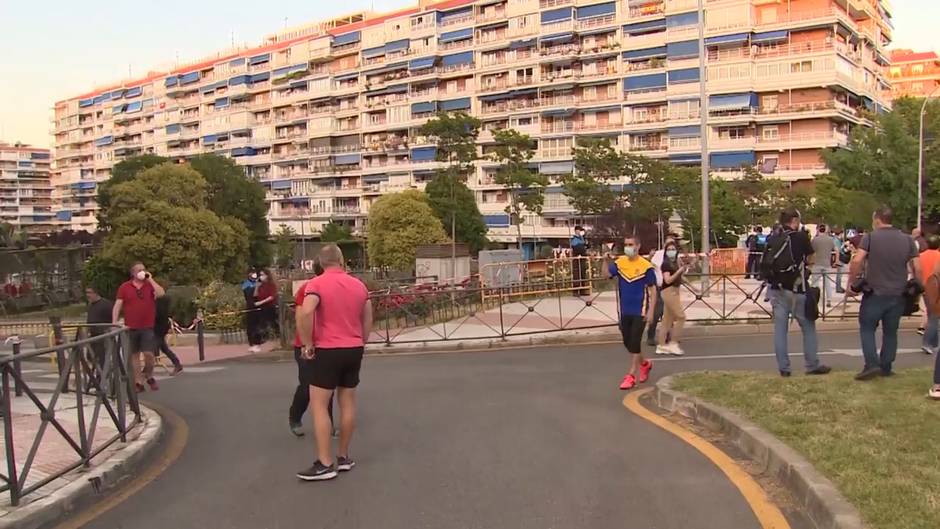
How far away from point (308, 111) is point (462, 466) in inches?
3381

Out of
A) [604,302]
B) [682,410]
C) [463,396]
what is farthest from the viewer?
[604,302]

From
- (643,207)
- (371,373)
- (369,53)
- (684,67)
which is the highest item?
(369,53)

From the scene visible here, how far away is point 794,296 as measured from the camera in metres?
8.21

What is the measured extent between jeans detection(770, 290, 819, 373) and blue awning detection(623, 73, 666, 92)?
5661 cm

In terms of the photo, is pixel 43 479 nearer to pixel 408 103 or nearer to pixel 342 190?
pixel 408 103

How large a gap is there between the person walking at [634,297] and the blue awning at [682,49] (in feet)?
182

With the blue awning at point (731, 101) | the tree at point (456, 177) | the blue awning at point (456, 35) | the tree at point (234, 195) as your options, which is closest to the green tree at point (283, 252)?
the tree at point (234, 195)

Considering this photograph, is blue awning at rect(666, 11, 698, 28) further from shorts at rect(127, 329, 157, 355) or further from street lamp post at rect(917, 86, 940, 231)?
shorts at rect(127, 329, 157, 355)

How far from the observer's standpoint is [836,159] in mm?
40969

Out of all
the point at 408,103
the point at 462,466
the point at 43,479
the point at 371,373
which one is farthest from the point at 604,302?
the point at 408,103

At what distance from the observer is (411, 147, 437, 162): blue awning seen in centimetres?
7569

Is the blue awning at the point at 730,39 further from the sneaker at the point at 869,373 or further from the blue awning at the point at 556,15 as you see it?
the sneaker at the point at 869,373

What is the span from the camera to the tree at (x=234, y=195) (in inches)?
2085

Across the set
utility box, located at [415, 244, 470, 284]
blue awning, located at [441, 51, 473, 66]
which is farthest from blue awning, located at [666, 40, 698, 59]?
utility box, located at [415, 244, 470, 284]
